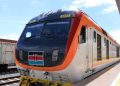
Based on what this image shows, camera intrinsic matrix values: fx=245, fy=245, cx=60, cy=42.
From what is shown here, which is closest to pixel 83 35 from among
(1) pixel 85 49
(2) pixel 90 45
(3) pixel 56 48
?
(1) pixel 85 49

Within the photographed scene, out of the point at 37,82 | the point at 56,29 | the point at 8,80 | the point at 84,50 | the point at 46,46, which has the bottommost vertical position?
the point at 8,80

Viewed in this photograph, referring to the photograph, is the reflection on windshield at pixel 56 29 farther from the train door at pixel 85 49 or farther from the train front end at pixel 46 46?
the train door at pixel 85 49

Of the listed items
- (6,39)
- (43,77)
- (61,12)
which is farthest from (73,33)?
(6,39)

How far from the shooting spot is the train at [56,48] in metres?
7.25

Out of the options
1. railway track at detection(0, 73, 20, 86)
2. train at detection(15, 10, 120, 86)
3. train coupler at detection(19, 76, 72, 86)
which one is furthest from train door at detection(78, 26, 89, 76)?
railway track at detection(0, 73, 20, 86)

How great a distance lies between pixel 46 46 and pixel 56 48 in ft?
1.24

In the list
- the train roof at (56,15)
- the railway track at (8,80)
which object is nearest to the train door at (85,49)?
the train roof at (56,15)

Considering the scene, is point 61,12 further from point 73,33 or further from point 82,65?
point 82,65

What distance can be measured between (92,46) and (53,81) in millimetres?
2567

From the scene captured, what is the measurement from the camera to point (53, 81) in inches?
293

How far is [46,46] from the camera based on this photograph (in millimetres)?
7574

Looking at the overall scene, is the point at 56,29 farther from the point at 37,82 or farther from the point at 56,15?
the point at 37,82

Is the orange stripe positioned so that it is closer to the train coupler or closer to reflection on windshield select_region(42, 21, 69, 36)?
reflection on windshield select_region(42, 21, 69, 36)

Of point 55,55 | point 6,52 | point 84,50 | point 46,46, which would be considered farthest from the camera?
point 6,52
